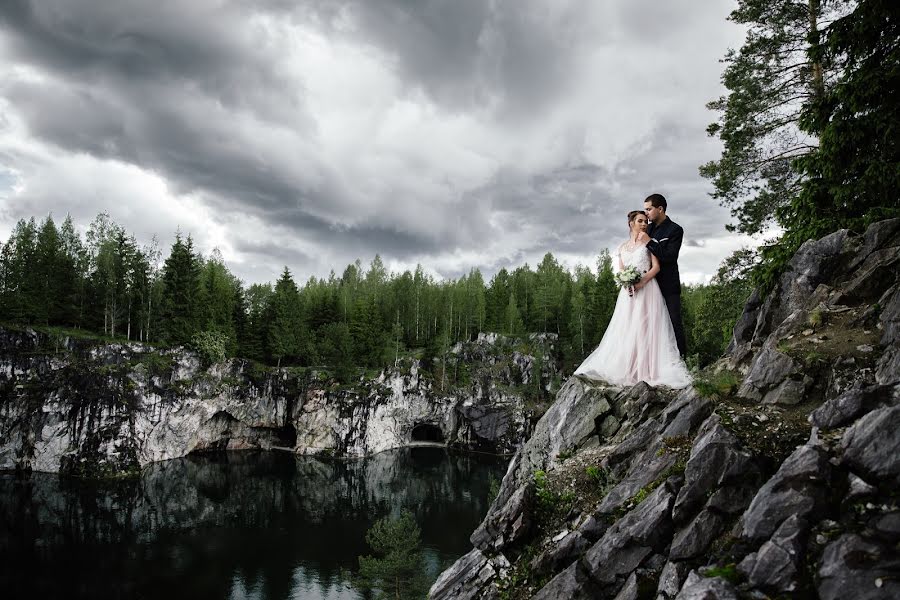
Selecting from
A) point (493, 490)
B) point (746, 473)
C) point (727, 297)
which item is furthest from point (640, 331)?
point (493, 490)

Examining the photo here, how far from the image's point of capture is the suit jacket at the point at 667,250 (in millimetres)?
9391

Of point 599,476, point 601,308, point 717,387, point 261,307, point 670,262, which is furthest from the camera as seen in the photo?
point 261,307

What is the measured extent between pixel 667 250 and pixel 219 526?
40.5 m

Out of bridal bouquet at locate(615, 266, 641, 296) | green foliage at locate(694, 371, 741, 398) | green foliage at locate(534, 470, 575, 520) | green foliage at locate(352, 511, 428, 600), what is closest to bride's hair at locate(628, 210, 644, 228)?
bridal bouquet at locate(615, 266, 641, 296)

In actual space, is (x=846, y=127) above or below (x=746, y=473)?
above

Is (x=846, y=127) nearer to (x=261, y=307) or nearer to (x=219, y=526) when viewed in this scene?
(x=219, y=526)

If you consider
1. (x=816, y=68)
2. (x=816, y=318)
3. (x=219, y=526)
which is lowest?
(x=219, y=526)

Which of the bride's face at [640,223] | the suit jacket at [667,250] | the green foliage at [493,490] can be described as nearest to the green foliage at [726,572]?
the suit jacket at [667,250]

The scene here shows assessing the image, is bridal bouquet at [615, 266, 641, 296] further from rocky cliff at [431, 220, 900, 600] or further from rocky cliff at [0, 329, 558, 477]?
rocky cliff at [0, 329, 558, 477]

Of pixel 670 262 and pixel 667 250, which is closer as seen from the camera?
pixel 667 250

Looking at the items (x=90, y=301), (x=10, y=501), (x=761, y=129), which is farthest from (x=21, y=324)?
(x=761, y=129)

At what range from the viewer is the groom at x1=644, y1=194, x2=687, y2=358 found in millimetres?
9414

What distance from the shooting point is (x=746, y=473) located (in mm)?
5242

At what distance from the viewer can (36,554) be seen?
102ft
